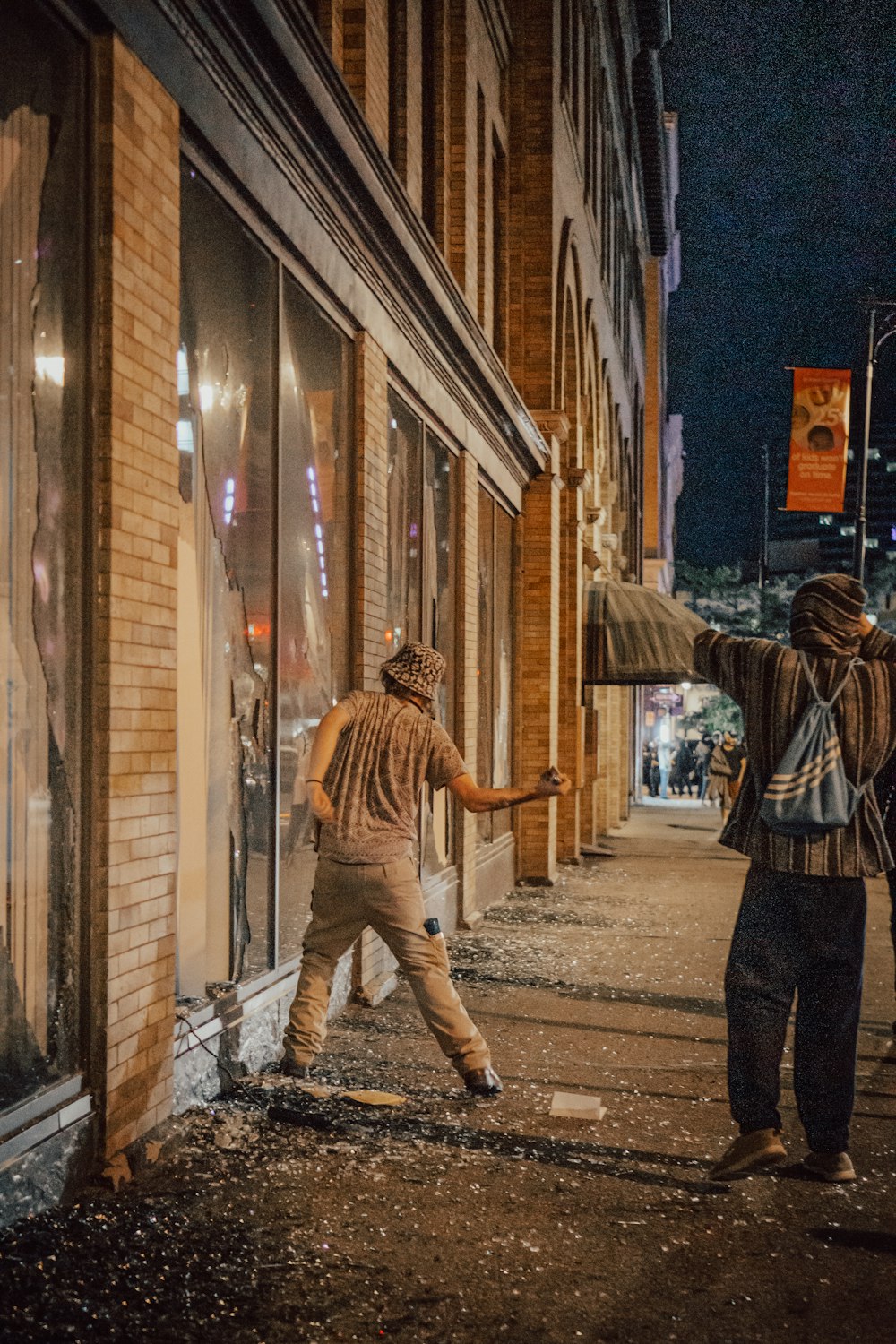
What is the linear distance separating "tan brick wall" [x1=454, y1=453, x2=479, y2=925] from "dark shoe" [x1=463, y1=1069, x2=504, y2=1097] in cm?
526

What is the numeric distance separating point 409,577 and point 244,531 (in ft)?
12.1

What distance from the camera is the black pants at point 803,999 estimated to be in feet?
16.2

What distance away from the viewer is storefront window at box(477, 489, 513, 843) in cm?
1341

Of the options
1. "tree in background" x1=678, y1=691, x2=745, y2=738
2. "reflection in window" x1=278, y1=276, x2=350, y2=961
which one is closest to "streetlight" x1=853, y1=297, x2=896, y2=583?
"reflection in window" x1=278, y1=276, x2=350, y2=961

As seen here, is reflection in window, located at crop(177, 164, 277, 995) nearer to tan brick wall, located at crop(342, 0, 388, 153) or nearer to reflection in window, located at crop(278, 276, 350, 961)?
reflection in window, located at crop(278, 276, 350, 961)

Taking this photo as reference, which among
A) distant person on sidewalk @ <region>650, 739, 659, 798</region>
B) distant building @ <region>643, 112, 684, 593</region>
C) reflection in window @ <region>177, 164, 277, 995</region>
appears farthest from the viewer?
distant person on sidewalk @ <region>650, 739, 659, 798</region>

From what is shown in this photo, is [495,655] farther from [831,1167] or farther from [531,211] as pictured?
[831,1167]

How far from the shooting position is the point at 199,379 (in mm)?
6203

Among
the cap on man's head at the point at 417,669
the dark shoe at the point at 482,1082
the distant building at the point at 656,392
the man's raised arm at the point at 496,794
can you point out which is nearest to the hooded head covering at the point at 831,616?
the man's raised arm at the point at 496,794

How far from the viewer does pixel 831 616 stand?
16.7 ft

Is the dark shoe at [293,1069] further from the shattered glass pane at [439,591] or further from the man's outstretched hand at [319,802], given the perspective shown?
the shattered glass pane at [439,591]

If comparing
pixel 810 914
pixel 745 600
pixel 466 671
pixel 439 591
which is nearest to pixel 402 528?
pixel 439 591

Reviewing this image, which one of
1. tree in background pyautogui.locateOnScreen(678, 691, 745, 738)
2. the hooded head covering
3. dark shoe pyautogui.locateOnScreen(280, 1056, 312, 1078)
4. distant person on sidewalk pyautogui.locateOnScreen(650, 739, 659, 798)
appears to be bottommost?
distant person on sidewalk pyautogui.locateOnScreen(650, 739, 659, 798)

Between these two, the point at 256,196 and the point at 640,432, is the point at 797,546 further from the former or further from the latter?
the point at 256,196
